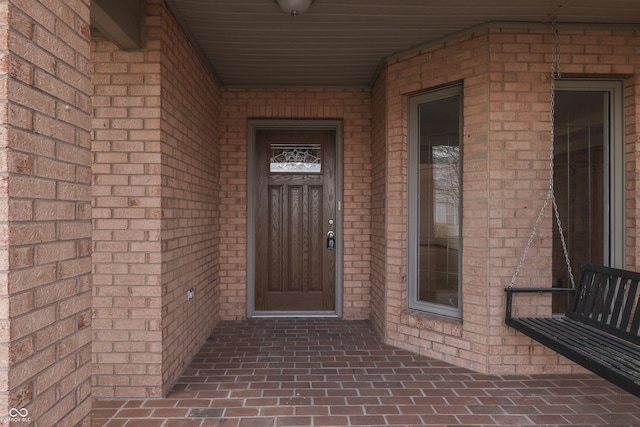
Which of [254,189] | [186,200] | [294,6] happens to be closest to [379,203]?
[254,189]

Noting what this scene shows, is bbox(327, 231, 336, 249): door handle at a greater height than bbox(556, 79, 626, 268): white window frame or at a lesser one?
lesser

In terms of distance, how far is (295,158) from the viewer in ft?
15.8

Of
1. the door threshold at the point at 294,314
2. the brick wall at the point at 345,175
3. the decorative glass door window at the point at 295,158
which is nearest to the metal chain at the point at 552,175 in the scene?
the brick wall at the point at 345,175

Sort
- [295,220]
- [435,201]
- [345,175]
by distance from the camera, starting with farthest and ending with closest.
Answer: [295,220]
[345,175]
[435,201]

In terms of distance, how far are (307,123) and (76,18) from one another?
3.23 metres

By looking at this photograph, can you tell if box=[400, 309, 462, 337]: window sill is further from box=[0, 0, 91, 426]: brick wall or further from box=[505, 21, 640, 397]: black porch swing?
box=[0, 0, 91, 426]: brick wall

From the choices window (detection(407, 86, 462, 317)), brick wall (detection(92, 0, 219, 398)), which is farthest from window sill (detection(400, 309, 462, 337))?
brick wall (detection(92, 0, 219, 398))

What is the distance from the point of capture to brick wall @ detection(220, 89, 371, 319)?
Result: 4637 millimetres

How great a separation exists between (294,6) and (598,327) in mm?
3078

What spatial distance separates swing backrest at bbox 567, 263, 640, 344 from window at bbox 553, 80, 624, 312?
1.25ft

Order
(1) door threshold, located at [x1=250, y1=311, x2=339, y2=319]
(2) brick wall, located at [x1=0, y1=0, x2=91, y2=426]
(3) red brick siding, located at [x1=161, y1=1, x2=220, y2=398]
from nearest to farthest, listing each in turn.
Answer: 1. (2) brick wall, located at [x1=0, y1=0, x2=91, y2=426]
2. (3) red brick siding, located at [x1=161, y1=1, x2=220, y2=398]
3. (1) door threshold, located at [x1=250, y1=311, x2=339, y2=319]

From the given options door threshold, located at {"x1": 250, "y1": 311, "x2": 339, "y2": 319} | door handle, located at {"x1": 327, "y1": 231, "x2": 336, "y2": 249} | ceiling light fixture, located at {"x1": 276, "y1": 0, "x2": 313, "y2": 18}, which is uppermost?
ceiling light fixture, located at {"x1": 276, "y1": 0, "x2": 313, "y2": 18}

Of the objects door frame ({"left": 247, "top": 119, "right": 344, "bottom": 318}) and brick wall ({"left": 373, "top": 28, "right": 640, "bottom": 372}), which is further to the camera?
door frame ({"left": 247, "top": 119, "right": 344, "bottom": 318})

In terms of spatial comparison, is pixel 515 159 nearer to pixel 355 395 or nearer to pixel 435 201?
pixel 435 201
